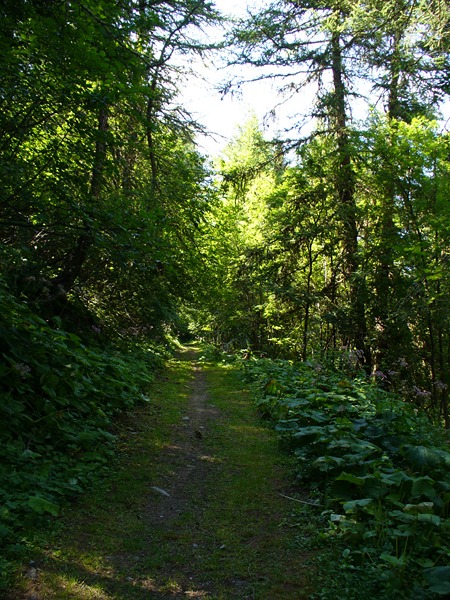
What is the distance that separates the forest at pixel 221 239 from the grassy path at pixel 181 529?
1.08ft

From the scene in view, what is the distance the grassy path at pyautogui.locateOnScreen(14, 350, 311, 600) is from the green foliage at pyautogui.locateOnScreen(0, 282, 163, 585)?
9.7 inches

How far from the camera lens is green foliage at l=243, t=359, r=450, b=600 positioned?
2750mm

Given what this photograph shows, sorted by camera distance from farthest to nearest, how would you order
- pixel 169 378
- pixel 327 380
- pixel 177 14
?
pixel 169 378 < pixel 177 14 < pixel 327 380

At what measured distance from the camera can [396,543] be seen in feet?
9.41

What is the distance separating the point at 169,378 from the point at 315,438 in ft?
24.2

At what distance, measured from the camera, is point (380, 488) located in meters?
3.63

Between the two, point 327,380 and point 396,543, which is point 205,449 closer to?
point 327,380

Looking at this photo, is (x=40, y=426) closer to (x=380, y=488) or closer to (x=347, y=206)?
(x=380, y=488)

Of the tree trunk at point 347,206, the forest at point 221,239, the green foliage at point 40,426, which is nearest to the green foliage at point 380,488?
the forest at point 221,239

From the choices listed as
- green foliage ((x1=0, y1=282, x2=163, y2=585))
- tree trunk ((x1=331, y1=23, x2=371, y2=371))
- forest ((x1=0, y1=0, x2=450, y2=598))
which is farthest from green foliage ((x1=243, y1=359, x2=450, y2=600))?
tree trunk ((x1=331, y1=23, x2=371, y2=371))

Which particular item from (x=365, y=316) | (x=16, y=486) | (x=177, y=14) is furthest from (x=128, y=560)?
(x=365, y=316)

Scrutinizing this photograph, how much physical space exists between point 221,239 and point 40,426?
14.5 meters

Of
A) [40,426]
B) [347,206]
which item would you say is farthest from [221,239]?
[40,426]

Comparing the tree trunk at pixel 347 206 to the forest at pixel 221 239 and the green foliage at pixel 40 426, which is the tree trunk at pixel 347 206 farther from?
the green foliage at pixel 40 426
